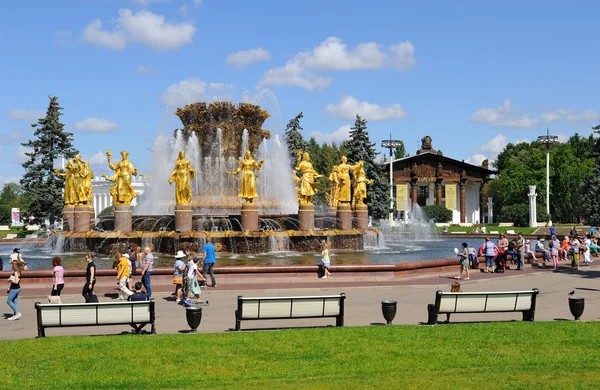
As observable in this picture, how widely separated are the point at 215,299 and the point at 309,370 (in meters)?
7.44

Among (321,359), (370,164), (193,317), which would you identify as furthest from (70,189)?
(370,164)

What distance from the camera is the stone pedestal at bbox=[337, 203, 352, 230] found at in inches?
1153

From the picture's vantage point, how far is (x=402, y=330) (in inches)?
418

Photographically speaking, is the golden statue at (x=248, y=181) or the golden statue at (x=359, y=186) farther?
the golden statue at (x=359, y=186)

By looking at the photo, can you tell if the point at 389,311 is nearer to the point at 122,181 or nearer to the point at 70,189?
the point at 122,181

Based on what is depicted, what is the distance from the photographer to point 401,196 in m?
89.6

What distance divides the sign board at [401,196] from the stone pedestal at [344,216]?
5994 cm

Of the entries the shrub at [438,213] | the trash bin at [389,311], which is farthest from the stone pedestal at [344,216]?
the shrub at [438,213]

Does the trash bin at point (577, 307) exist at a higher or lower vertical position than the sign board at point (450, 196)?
lower

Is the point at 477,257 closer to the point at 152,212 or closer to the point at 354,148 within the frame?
the point at 152,212

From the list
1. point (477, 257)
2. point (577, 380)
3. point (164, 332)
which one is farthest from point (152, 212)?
point (577, 380)

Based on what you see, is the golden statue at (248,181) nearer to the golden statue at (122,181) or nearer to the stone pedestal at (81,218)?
the golden statue at (122,181)

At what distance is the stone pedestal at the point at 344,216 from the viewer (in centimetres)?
2928

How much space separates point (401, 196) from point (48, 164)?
50.0 metres
